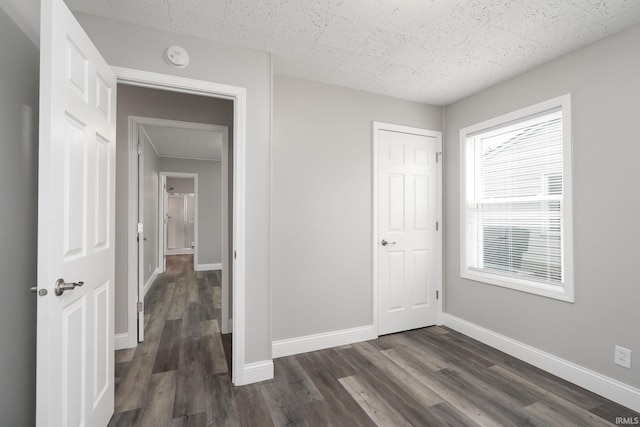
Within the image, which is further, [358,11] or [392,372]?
[392,372]

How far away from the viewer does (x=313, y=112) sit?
2.78 metres

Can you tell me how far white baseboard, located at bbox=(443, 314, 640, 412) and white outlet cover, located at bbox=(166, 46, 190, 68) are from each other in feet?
11.6

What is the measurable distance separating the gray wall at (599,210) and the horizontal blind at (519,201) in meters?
0.20

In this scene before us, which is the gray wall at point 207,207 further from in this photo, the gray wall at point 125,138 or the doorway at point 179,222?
the gray wall at point 125,138

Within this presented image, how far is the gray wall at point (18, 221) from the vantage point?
123cm

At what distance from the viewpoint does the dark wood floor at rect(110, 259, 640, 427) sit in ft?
5.98

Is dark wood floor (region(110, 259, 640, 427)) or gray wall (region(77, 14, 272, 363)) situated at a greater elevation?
gray wall (region(77, 14, 272, 363))

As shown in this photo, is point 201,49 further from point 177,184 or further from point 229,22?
point 177,184

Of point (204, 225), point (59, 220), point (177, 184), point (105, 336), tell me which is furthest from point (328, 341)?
point (177, 184)

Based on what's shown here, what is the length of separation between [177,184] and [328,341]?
756cm

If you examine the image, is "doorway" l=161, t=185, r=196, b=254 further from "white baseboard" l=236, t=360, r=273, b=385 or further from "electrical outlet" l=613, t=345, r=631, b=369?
"electrical outlet" l=613, t=345, r=631, b=369

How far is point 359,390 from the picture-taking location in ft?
6.95

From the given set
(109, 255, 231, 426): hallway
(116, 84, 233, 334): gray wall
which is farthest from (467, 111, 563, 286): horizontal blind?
(116, 84, 233, 334): gray wall

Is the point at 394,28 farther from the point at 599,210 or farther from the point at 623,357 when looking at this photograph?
the point at 623,357
